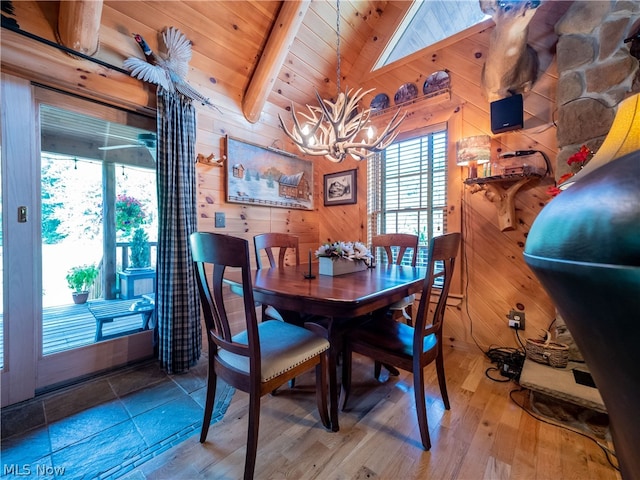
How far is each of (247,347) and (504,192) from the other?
233cm

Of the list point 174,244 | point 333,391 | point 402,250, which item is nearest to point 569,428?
point 333,391

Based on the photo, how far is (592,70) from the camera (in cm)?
177

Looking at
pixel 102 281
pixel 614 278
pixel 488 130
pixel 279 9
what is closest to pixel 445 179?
pixel 488 130

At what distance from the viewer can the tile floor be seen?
4.14 ft

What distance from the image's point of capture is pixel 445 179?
2.64 m

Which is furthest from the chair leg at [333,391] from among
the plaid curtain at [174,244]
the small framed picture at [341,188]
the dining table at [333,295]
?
the small framed picture at [341,188]

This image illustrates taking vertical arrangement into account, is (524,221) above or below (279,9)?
below

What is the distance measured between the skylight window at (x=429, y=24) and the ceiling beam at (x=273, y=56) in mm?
1144

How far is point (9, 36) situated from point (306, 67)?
2.37 meters

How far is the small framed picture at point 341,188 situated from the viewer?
3.28 metres

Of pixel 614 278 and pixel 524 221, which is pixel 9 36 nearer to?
pixel 614 278

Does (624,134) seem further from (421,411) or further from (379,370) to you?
(379,370)

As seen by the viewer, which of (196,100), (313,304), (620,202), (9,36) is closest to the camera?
(620,202)

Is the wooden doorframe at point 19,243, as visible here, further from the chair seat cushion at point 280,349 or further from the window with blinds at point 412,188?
the window with blinds at point 412,188
